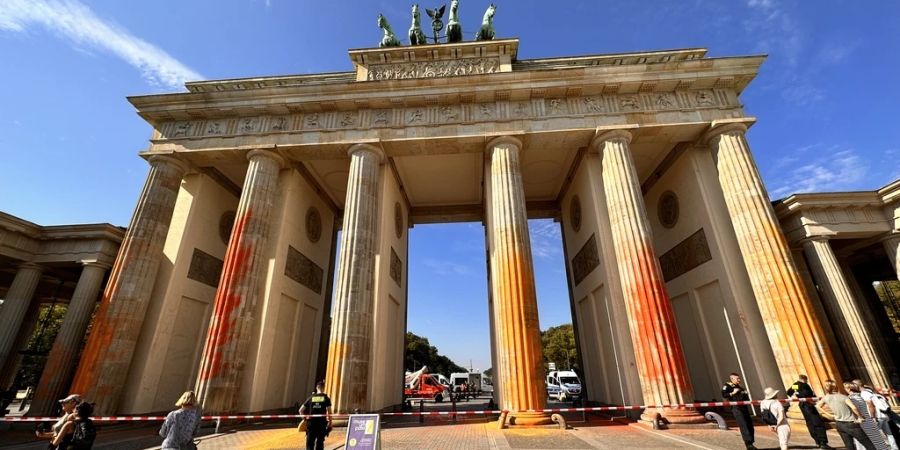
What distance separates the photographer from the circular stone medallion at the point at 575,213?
1545 cm

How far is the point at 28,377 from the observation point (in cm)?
3064

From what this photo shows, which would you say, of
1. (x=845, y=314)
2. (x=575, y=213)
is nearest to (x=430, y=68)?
(x=575, y=213)

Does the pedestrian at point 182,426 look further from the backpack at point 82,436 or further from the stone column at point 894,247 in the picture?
the stone column at point 894,247

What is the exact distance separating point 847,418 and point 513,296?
6.63m

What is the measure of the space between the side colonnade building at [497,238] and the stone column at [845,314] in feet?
0.20

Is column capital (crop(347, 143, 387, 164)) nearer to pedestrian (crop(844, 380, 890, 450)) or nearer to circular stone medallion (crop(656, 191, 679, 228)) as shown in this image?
circular stone medallion (crop(656, 191, 679, 228))

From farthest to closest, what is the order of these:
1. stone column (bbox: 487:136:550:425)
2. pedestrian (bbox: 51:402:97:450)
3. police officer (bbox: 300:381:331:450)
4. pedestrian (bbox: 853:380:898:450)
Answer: stone column (bbox: 487:136:550:425), police officer (bbox: 300:381:331:450), pedestrian (bbox: 853:380:898:450), pedestrian (bbox: 51:402:97:450)

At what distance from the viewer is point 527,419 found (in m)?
9.05

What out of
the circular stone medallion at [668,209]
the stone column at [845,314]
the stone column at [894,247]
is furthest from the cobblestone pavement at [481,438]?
the stone column at [894,247]

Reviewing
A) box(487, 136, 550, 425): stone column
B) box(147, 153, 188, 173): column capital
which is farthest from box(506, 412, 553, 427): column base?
box(147, 153, 188, 173): column capital

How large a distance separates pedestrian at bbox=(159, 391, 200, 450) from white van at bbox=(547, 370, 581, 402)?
77.7ft

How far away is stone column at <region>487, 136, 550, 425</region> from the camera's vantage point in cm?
946

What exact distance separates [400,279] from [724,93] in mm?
14582

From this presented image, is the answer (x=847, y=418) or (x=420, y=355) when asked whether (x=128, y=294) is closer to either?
(x=847, y=418)
